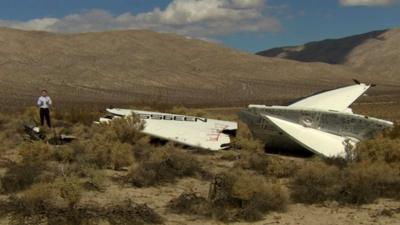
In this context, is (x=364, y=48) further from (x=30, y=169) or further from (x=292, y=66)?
(x=30, y=169)

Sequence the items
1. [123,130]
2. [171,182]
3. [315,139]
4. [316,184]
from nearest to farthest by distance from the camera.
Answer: [316,184] < [171,182] < [315,139] < [123,130]

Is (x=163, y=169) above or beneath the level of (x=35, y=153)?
beneath

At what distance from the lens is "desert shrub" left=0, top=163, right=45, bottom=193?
38.6ft

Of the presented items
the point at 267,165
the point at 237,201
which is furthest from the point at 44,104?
the point at 237,201

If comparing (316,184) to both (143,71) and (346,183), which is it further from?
(143,71)

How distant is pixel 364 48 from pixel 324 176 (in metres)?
193

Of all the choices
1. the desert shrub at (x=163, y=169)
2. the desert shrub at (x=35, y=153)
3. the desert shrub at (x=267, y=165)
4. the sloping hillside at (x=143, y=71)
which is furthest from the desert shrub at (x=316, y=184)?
the sloping hillside at (x=143, y=71)

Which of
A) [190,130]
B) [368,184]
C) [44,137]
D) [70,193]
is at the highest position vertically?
[190,130]

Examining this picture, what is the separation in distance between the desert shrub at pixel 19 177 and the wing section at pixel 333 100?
8712 millimetres

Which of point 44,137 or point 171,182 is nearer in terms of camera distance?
point 171,182

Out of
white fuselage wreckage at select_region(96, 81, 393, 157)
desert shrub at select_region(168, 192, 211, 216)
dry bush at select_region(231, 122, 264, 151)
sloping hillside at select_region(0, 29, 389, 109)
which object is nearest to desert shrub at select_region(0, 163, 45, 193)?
desert shrub at select_region(168, 192, 211, 216)

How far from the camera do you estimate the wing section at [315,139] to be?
617 inches

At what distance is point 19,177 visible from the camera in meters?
12.1

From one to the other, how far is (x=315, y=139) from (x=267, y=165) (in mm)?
2436
